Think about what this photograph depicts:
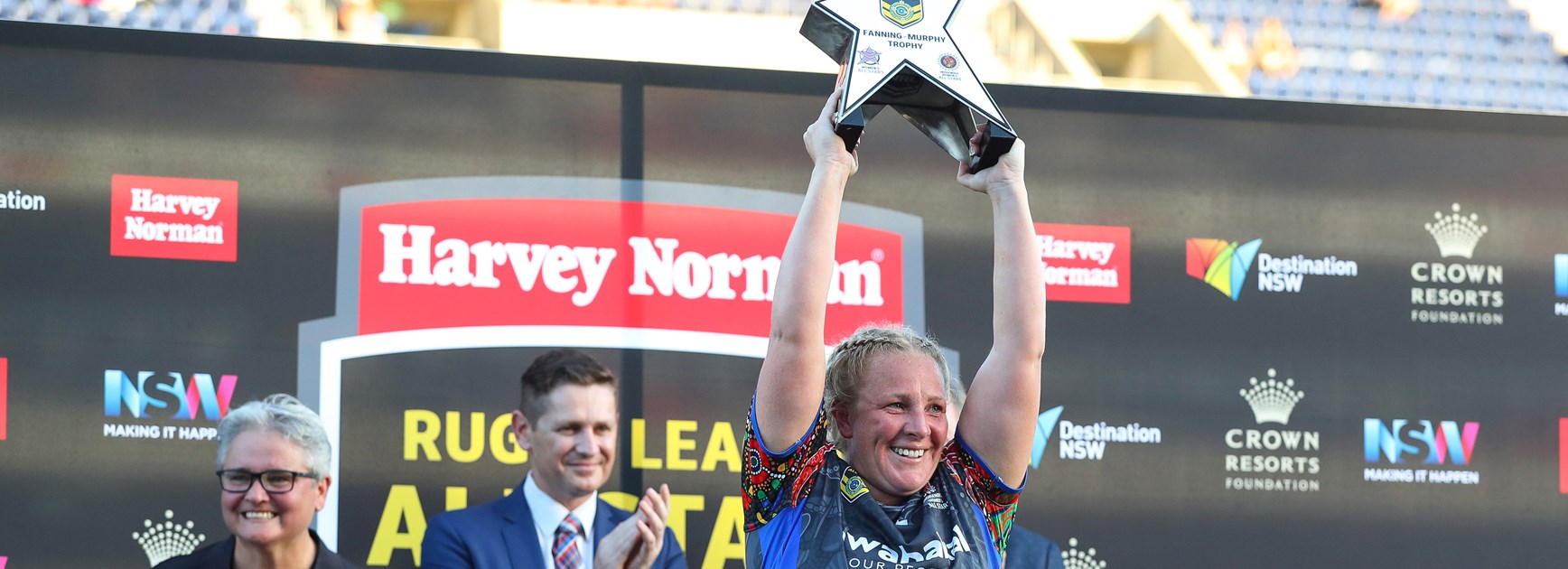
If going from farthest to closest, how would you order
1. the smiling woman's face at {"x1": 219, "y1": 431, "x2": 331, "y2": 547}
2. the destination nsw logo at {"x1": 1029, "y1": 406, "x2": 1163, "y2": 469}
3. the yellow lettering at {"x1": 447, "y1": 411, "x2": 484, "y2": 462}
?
the destination nsw logo at {"x1": 1029, "y1": 406, "x2": 1163, "y2": 469} < the yellow lettering at {"x1": 447, "y1": 411, "x2": 484, "y2": 462} < the smiling woman's face at {"x1": 219, "y1": 431, "x2": 331, "y2": 547}

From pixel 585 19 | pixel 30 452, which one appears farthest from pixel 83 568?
pixel 585 19

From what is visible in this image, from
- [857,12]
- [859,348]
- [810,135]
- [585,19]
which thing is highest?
[585,19]

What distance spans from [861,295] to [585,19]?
3.97 metres

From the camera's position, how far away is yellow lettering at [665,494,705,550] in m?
3.79

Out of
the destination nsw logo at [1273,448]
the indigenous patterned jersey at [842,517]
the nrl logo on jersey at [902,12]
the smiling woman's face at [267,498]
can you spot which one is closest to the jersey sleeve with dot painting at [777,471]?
Answer: the indigenous patterned jersey at [842,517]

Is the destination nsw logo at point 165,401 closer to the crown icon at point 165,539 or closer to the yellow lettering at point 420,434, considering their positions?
the crown icon at point 165,539

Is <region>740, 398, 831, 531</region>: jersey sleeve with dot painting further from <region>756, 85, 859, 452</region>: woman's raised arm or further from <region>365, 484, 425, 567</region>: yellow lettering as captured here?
<region>365, 484, 425, 567</region>: yellow lettering

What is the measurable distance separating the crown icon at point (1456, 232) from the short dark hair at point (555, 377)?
7.17ft

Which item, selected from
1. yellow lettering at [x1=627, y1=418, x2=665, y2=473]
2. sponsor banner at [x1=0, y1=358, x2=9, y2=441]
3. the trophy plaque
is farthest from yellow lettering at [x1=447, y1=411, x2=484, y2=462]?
the trophy plaque

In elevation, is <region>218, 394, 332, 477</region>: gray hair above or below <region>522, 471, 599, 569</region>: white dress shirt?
above

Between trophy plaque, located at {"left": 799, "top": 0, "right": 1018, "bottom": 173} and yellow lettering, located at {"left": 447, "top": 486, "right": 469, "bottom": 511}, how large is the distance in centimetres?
173

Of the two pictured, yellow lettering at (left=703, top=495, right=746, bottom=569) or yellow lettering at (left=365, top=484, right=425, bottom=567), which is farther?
yellow lettering at (left=703, top=495, right=746, bottom=569)

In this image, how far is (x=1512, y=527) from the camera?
164 inches

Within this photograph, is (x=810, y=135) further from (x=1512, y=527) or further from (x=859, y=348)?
(x=1512, y=527)
